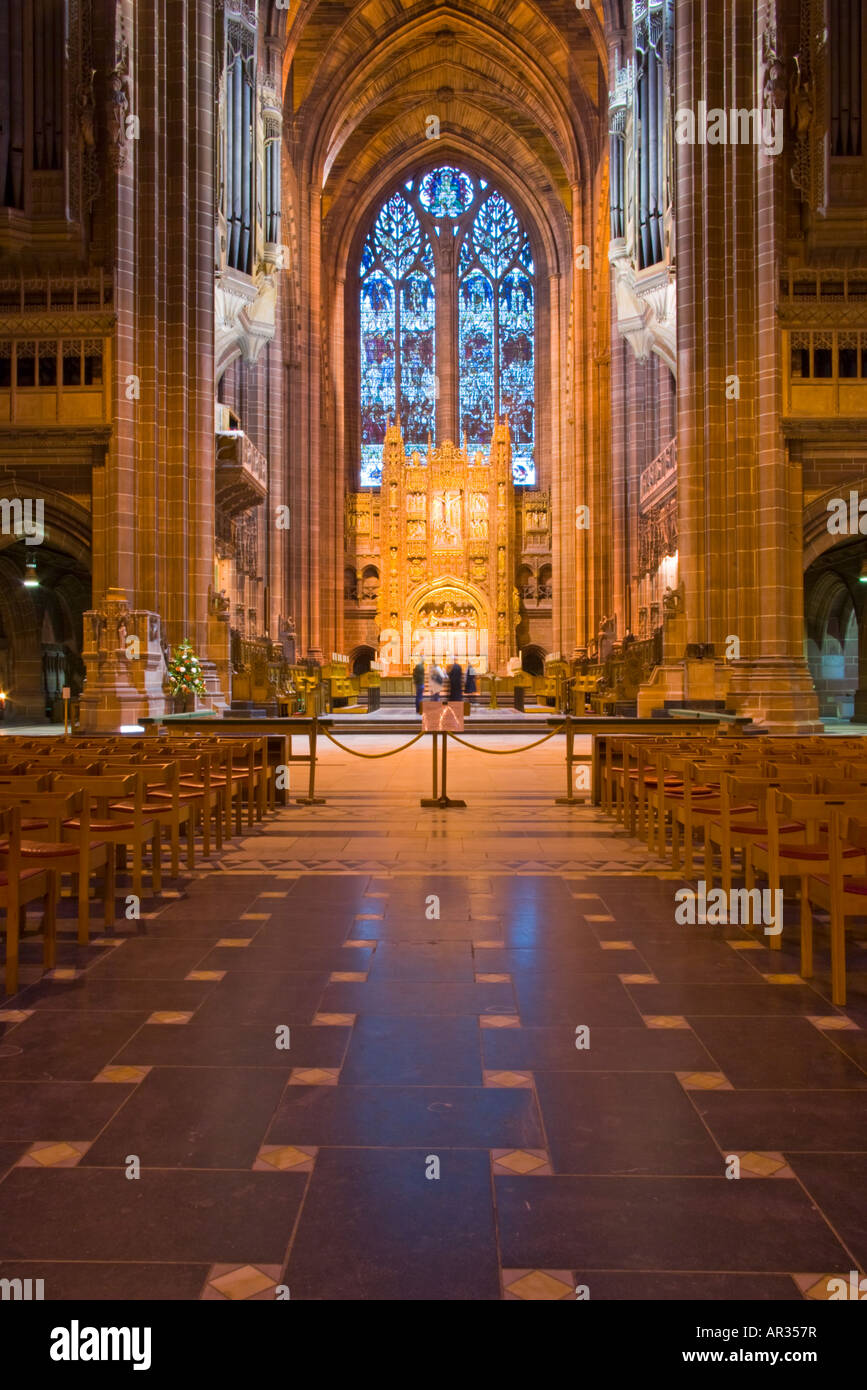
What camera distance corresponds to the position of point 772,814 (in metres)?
5.29

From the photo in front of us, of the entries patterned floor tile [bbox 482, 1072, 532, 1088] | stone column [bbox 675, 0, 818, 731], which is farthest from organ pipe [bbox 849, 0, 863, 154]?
patterned floor tile [bbox 482, 1072, 532, 1088]

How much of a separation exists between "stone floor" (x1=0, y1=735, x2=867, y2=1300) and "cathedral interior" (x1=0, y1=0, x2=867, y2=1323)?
0.07 feet

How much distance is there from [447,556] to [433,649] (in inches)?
147

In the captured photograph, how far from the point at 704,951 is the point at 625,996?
92 cm

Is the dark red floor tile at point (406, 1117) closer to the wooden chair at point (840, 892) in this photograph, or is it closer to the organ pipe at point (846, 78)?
the wooden chair at point (840, 892)

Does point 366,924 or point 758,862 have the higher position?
point 758,862

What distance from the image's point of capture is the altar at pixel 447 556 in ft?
132

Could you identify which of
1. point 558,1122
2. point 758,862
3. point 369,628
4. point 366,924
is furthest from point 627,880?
point 369,628

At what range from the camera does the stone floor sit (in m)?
Result: 2.48

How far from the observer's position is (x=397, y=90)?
129ft

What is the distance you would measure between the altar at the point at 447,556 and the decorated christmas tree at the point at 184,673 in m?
21.2

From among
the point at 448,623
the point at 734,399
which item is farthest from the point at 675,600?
the point at 448,623

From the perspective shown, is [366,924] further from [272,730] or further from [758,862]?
[272,730]

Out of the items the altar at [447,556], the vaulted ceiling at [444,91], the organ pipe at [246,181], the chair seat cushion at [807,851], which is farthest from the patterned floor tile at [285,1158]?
the altar at [447,556]
